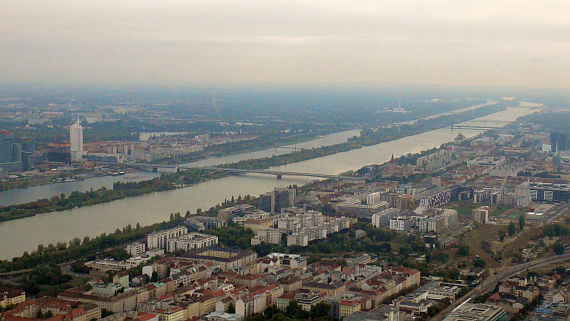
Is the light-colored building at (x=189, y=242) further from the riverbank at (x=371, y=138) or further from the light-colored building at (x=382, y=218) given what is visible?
the riverbank at (x=371, y=138)

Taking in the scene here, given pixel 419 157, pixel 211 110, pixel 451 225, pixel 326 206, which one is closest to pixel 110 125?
pixel 211 110

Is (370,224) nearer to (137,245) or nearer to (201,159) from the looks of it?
(137,245)

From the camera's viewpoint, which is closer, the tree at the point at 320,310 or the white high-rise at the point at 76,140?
the tree at the point at 320,310

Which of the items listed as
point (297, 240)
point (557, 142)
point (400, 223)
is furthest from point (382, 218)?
point (557, 142)

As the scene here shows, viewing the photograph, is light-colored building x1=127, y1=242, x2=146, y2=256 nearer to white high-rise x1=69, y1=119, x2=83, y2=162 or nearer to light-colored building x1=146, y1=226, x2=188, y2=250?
light-colored building x1=146, y1=226, x2=188, y2=250

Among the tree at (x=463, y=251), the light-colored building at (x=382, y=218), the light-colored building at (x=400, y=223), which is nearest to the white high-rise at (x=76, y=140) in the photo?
the light-colored building at (x=382, y=218)

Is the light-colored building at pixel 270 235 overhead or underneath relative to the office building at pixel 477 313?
underneath
